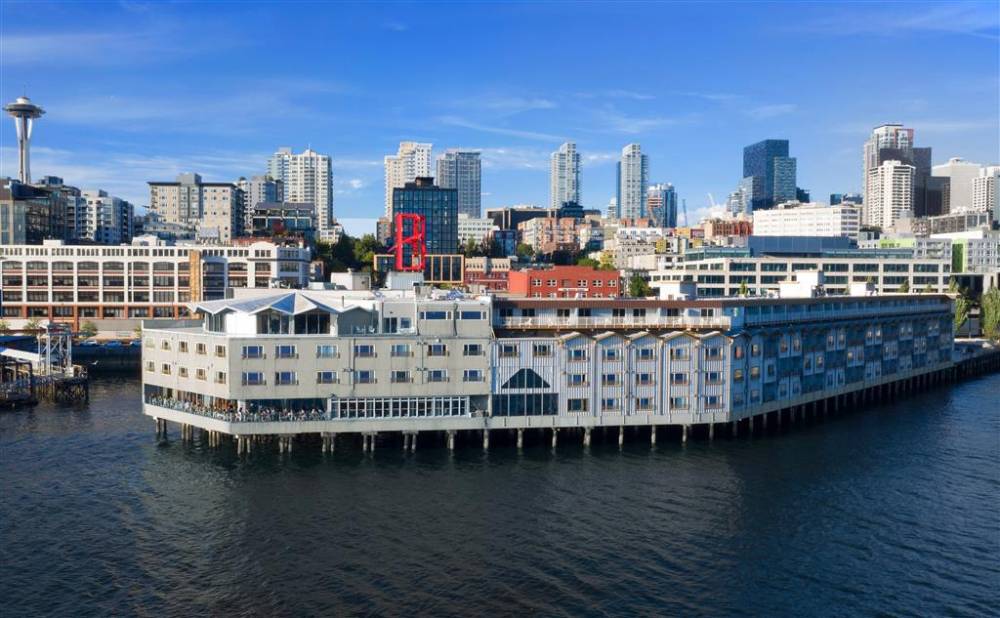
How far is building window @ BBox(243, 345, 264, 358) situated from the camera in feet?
265

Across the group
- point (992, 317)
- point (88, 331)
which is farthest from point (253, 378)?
point (992, 317)

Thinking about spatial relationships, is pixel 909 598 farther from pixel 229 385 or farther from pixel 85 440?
pixel 85 440

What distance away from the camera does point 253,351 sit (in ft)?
265

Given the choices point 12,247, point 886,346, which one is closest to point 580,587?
point 886,346

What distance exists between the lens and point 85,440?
3578 inches

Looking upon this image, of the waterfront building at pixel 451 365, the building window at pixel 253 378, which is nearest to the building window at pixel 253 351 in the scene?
the waterfront building at pixel 451 365

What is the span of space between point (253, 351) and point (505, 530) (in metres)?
32.1

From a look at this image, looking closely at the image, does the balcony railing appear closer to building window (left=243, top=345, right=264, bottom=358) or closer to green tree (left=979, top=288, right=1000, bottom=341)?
building window (left=243, top=345, right=264, bottom=358)

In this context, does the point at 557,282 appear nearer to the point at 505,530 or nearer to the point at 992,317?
the point at 505,530

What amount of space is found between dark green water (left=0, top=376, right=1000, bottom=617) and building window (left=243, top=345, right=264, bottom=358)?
963 centimetres

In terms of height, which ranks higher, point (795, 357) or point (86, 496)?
point (795, 357)

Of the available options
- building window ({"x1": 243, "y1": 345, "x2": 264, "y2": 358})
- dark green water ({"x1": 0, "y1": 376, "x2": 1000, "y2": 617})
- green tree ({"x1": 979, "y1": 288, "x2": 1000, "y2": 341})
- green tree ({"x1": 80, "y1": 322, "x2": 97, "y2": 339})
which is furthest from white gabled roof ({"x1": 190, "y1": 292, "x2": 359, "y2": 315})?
green tree ({"x1": 979, "y1": 288, "x2": 1000, "y2": 341})

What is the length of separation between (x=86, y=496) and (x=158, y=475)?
6.98 m

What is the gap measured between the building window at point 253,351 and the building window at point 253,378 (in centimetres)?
159
